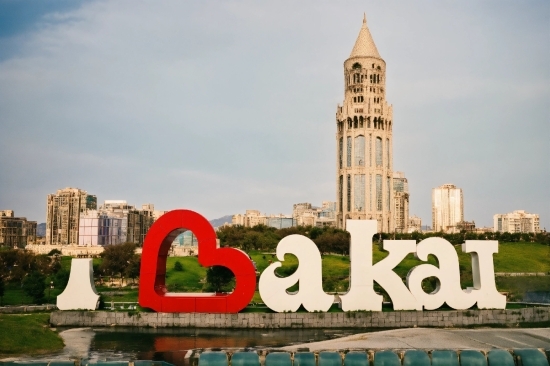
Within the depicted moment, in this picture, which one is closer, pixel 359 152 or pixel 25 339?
pixel 25 339

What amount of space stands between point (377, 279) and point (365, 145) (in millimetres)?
73954

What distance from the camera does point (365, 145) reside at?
105 meters

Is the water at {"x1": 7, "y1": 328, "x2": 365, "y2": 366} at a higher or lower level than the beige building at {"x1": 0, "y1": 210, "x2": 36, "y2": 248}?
lower

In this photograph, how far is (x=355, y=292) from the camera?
107 ft

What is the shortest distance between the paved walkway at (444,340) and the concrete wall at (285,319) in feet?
10.6

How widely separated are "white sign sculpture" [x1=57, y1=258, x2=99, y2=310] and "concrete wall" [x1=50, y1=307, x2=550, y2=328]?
942mm

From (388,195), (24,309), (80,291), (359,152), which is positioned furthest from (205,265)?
(388,195)

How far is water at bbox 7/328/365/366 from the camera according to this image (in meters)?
23.5

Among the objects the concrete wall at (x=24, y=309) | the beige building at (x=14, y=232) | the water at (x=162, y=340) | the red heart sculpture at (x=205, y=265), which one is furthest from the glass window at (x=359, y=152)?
the beige building at (x=14, y=232)

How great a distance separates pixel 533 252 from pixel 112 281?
174ft

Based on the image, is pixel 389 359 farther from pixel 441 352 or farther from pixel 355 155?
pixel 355 155

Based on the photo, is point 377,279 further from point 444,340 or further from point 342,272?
point 342,272

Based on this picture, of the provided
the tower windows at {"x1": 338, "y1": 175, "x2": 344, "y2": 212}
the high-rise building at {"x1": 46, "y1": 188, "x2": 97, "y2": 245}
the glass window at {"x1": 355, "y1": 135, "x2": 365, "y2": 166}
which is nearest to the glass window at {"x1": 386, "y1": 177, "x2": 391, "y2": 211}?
the glass window at {"x1": 355, "y1": 135, "x2": 365, "y2": 166}

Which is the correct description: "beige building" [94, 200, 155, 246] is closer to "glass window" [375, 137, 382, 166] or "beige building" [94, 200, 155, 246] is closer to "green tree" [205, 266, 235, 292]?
"glass window" [375, 137, 382, 166]
